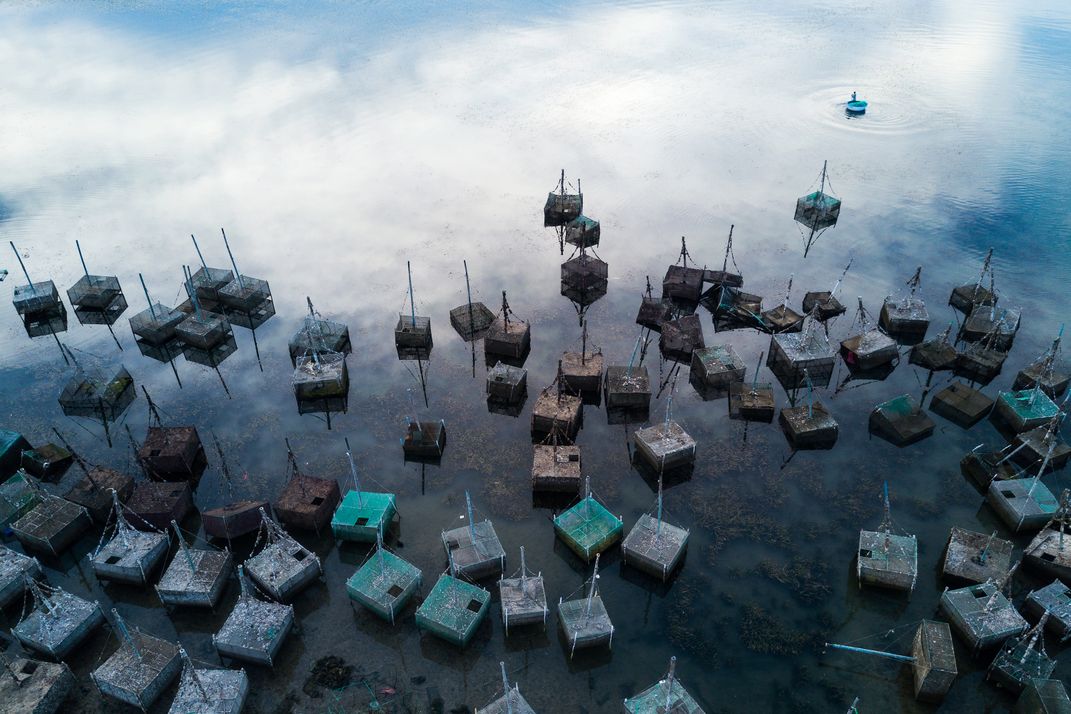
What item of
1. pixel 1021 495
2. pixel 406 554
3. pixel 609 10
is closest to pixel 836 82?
pixel 609 10

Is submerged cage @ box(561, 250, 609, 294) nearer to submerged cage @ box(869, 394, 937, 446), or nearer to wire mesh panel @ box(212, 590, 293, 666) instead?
submerged cage @ box(869, 394, 937, 446)

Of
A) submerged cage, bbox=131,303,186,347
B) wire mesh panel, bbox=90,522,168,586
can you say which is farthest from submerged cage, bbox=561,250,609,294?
wire mesh panel, bbox=90,522,168,586

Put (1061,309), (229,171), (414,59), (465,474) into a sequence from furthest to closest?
1. (414,59)
2. (229,171)
3. (1061,309)
4. (465,474)

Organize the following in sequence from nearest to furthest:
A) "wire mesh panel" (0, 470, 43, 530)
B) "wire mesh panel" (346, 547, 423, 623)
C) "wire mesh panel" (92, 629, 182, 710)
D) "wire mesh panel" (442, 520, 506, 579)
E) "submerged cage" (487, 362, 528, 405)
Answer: "wire mesh panel" (92, 629, 182, 710)
"wire mesh panel" (346, 547, 423, 623)
"wire mesh panel" (442, 520, 506, 579)
"wire mesh panel" (0, 470, 43, 530)
"submerged cage" (487, 362, 528, 405)

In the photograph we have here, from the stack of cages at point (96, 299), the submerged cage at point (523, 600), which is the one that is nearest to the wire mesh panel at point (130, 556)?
the submerged cage at point (523, 600)

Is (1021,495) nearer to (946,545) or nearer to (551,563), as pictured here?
(946,545)

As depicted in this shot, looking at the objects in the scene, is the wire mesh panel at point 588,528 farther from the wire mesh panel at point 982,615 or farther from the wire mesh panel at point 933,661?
the wire mesh panel at point 982,615

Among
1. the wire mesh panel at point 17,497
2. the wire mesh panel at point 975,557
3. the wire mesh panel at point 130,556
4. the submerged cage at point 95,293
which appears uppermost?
the submerged cage at point 95,293
